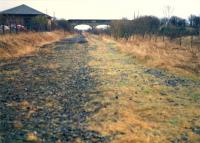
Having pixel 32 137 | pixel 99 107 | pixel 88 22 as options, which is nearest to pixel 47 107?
pixel 99 107

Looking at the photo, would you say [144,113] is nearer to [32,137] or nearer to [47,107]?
[47,107]

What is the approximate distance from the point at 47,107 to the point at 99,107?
4.93ft

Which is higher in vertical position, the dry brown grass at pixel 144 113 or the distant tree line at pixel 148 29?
the distant tree line at pixel 148 29

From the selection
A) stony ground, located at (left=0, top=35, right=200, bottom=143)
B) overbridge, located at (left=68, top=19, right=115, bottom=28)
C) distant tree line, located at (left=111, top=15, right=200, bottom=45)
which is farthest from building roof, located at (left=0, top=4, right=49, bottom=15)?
stony ground, located at (left=0, top=35, right=200, bottom=143)

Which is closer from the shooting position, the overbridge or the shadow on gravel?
the shadow on gravel

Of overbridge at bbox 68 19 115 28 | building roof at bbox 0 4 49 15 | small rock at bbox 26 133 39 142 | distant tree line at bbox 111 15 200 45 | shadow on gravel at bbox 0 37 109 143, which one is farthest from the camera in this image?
overbridge at bbox 68 19 115 28

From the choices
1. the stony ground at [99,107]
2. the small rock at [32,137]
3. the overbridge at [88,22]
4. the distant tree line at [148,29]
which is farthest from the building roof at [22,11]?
the small rock at [32,137]

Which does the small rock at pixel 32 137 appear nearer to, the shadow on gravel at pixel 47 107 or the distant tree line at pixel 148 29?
the shadow on gravel at pixel 47 107

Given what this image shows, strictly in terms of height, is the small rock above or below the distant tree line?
below

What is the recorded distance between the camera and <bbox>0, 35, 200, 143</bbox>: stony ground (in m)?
7.22

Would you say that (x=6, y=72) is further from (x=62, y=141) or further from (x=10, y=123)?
(x=62, y=141)

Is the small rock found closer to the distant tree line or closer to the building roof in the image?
the distant tree line

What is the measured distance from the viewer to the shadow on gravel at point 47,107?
23.7ft

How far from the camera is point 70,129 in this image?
7.56 meters
